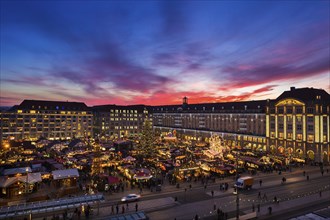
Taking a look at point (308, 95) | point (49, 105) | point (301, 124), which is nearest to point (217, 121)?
point (301, 124)

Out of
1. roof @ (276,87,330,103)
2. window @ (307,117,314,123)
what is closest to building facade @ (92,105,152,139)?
roof @ (276,87,330,103)

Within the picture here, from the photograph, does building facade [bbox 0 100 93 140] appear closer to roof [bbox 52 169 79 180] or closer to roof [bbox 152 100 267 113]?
roof [bbox 152 100 267 113]

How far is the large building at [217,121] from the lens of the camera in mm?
63531

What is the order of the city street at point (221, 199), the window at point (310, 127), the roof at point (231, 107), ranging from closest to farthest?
the city street at point (221, 199) < the window at point (310, 127) < the roof at point (231, 107)

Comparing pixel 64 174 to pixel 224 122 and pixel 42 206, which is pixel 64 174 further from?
pixel 224 122

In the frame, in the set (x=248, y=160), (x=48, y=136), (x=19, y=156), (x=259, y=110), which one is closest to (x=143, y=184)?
(x=248, y=160)

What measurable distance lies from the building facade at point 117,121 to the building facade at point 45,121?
21.7ft

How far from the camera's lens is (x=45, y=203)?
25.6 meters

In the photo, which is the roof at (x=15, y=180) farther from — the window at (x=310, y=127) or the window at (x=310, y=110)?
the window at (x=310, y=110)

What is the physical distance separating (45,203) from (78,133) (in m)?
107

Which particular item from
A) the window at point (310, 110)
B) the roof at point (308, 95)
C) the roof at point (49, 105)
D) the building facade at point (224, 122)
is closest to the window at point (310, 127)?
the window at point (310, 110)

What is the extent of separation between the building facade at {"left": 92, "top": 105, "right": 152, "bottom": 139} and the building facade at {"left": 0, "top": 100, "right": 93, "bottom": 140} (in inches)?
261

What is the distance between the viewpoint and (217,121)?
4245 inches

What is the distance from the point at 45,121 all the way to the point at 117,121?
3691cm
